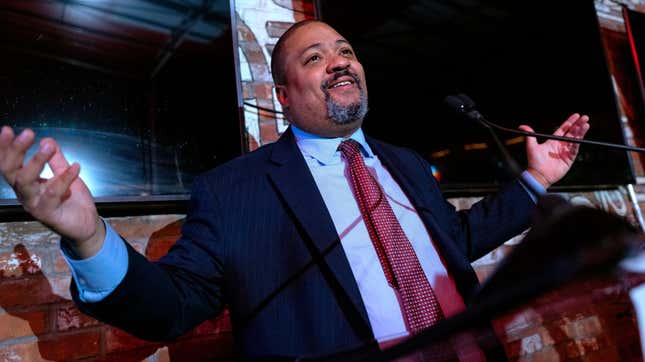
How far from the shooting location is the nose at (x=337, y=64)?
139cm

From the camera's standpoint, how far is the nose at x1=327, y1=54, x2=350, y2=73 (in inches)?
54.6

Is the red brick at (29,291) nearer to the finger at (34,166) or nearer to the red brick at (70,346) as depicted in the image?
the red brick at (70,346)

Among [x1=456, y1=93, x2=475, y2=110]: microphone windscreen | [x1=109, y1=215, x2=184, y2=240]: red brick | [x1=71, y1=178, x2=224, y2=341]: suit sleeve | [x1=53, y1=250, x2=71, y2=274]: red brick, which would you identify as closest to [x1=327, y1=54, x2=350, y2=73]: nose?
[x1=456, y1=93, x2=475, y2=110]: microphone windscreen

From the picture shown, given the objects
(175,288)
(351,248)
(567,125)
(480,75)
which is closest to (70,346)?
(175,288)

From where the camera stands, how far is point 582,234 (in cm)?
28

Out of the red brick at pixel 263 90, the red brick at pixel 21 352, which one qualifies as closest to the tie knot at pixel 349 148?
the red brick at pixel 263 90

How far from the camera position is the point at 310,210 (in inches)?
43.7

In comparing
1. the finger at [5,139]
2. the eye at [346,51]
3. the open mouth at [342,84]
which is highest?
the eye at [346,51]

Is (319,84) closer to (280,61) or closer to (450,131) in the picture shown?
(280,61)

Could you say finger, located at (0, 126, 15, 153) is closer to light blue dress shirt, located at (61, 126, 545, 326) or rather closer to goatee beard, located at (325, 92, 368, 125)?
light blue dress shirt, located at (61, 126, 545, 326)

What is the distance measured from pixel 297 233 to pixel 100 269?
471 millimetres

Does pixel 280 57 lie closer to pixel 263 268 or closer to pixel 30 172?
pixel 263 268

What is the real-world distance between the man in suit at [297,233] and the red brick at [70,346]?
0.41 m

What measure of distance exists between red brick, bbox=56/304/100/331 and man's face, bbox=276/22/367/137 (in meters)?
0.85
